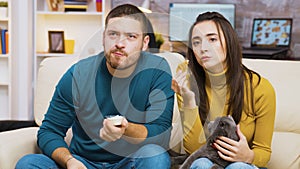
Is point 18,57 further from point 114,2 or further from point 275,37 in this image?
point 275,37

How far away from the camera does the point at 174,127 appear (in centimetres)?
214

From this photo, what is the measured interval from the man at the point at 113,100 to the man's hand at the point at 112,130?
103 mm

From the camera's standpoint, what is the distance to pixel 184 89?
70.6 inches

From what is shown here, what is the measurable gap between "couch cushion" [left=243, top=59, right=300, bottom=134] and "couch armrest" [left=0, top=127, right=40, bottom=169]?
0.99 metres

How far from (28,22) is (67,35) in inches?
15.6

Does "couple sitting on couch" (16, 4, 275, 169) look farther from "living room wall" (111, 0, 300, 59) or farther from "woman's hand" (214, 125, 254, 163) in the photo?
"living room wall" (111, 0, 300, 59)

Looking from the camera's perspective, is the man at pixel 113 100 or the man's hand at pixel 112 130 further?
the man at pixel 113 100

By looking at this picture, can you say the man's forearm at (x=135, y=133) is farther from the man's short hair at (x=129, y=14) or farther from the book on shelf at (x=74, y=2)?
the book on shelf at (x=74, y=2)

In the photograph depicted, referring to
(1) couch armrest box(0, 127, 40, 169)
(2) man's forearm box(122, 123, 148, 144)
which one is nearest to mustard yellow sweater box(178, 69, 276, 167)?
(2) man's forearm box(122, 123, 148, 144)

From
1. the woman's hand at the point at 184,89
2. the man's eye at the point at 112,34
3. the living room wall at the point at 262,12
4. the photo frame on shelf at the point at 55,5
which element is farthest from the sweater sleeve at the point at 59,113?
the living room wall at the point at 262,12

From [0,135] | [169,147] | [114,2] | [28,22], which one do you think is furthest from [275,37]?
[0,135]

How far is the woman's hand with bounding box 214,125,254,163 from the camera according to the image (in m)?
1.67

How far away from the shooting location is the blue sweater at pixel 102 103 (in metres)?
1.83

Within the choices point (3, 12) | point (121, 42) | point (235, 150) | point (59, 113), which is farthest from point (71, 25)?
point (235, 150)
